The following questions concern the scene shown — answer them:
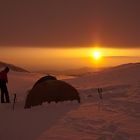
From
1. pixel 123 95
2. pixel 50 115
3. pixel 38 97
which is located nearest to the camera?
pixel 50 115

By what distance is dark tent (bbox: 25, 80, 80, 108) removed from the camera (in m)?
18.5

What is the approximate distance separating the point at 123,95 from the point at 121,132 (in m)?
8.95

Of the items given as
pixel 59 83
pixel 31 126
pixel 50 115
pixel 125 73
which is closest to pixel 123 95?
pixel 59 83

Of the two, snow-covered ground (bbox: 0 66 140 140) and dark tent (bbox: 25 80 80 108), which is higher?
dark tent (bbox: 25 80 80 108)

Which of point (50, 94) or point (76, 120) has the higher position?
point (50, 94)

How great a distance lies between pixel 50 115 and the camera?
632 inches

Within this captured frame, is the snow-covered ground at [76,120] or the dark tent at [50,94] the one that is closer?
the snow-covered ground at [76,120]

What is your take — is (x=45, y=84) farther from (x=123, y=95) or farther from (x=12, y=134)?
(x=12, y=134)

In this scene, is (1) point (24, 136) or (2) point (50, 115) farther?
(2) point (50, 115)

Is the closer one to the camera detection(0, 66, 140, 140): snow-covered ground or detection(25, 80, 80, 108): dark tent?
detection(0, 66, 140, 140): snow-covered ground

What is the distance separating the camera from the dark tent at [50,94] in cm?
1847

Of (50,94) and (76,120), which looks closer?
(76,120)

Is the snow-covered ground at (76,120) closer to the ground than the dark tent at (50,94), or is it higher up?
closer to the ground

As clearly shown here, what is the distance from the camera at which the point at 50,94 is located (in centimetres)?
1875
